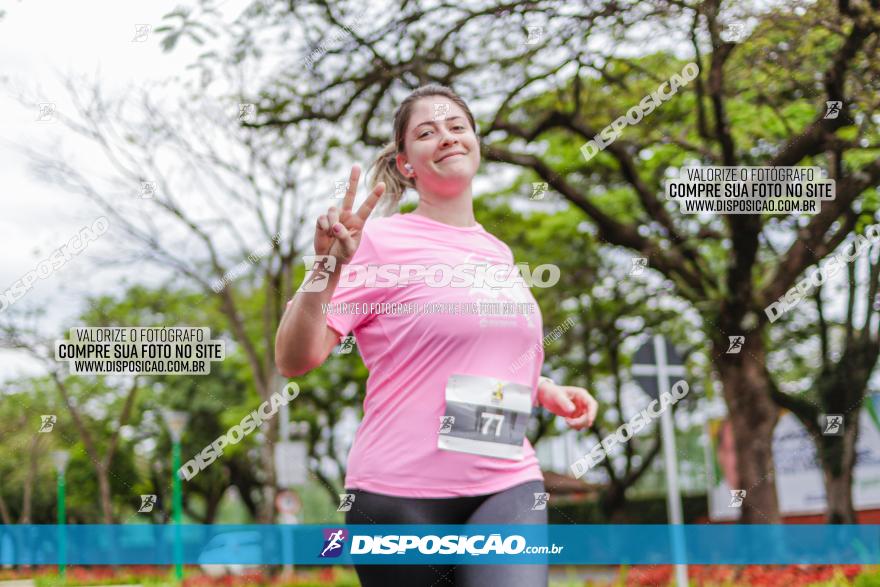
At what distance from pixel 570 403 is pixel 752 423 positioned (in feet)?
17.7

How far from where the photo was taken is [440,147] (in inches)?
82.3

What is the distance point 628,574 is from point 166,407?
42.0 ft

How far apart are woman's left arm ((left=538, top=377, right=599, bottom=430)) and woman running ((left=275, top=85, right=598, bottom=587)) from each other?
0.45 feet

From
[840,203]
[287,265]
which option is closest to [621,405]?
[287,265]

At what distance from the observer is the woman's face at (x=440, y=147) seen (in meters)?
2.08

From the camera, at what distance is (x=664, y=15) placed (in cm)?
570

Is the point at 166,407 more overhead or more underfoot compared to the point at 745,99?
more underfoot

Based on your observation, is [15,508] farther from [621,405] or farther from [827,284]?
[621,405]
